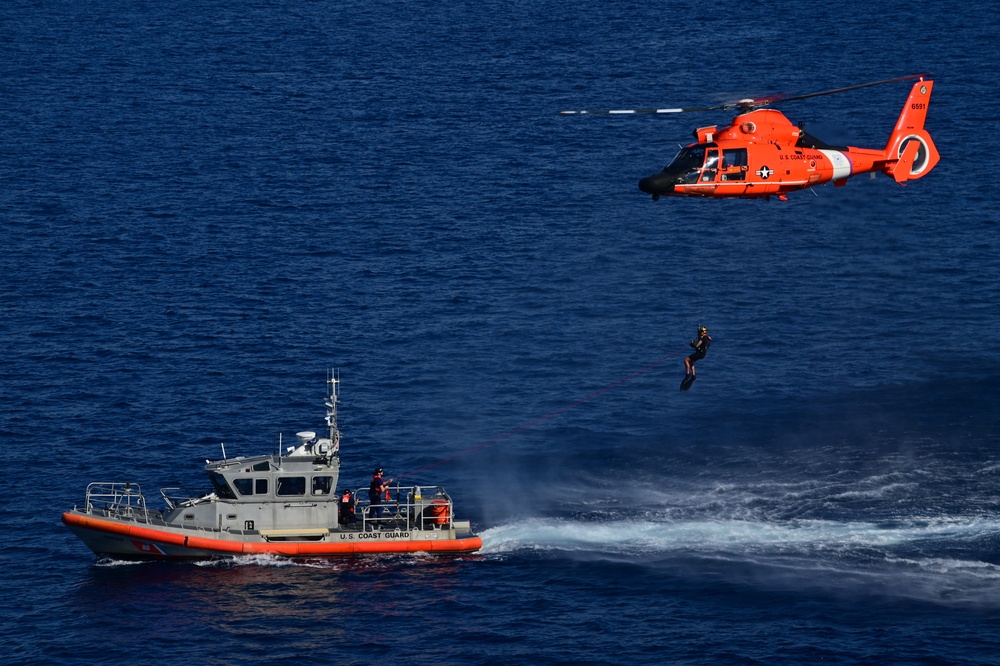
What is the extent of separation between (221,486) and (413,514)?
10681 millimetres

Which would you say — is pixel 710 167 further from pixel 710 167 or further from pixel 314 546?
pixel 314 546

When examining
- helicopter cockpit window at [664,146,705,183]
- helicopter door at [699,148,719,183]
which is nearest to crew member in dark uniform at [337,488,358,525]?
helicopter cockpit window at [664,146,705,183]

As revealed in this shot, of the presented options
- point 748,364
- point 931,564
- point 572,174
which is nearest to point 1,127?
point 572,174

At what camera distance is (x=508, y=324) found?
126 metres

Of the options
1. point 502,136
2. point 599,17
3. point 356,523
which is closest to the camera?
point 356,523

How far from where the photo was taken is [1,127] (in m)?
165

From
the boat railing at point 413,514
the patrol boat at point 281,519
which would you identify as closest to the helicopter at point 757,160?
the boat railing at point 413,514

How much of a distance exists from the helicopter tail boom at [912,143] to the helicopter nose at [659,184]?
15.5 meters

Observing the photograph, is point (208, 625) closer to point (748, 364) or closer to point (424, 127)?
point (748, 364)

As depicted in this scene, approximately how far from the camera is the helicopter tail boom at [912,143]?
10144 cm

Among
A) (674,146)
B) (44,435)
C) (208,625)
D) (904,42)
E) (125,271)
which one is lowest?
(208,625)

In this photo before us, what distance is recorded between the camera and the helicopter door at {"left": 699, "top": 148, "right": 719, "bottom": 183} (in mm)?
94438

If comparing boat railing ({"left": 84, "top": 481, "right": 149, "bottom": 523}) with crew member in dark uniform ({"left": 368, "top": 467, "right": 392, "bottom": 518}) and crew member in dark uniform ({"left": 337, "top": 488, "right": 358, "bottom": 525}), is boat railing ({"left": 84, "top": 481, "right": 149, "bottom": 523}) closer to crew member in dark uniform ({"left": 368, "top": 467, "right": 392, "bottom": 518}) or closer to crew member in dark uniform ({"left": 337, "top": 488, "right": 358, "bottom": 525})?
crew member in dark uniform ({"left": 337, "top": 488, "right": 358, "bottom": 525})

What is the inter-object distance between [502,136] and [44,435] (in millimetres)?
63288
